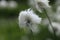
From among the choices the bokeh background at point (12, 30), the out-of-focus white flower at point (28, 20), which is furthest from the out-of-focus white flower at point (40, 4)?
the bokeh background at point (12, 30)

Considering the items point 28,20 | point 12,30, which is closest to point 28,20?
point 28,20

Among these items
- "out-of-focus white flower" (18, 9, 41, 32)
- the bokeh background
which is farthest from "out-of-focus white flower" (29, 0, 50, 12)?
the bokeh background

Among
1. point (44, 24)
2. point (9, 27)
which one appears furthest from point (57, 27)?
point (9, 27)

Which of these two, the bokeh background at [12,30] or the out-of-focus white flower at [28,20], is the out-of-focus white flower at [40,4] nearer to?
the out-of-focus white flower at [28,20]

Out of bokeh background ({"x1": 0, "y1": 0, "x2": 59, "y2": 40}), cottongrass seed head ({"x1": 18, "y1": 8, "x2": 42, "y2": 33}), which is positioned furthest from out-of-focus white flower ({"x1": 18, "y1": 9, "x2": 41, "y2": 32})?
bokeh background ({"x1": 0, "y1": 0, "x2": 59, "y2": 40})

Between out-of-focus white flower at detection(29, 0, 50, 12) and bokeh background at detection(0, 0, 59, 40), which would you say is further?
bokeh background at detection(0, 0, 59, 40)

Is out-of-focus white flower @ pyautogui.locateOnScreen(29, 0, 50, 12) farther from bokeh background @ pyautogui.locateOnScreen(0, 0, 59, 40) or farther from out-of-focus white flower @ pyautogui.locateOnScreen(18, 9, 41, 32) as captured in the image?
bokeh background @ pyautogui.locateOnScreen(0, 0, 59, 40)

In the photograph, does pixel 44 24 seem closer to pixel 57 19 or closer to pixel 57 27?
pixel 57 19

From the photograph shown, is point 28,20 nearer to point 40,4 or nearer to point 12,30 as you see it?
point 40,4

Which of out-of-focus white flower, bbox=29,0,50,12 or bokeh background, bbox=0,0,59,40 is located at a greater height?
out-of-focus white flower, bbox=29,0,50,12
